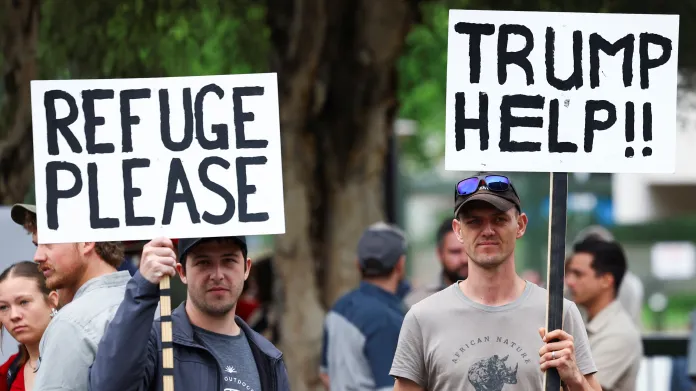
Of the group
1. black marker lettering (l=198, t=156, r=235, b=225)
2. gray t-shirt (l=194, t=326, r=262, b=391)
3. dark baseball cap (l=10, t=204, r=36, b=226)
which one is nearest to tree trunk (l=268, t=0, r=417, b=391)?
dark baseball cap (l=10, t=204, r=36, b=226)

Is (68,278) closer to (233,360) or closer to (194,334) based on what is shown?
(194,334)

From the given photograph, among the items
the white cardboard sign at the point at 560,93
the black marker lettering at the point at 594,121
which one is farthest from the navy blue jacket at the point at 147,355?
the black marker lettering at the point at 594,121

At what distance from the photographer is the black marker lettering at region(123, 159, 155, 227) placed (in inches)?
201

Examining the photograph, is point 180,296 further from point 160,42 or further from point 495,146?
point 495,146

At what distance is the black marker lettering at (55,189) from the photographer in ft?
16.7

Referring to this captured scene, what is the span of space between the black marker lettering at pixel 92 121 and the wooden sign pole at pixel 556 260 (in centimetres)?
166

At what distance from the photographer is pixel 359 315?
7.77 metres

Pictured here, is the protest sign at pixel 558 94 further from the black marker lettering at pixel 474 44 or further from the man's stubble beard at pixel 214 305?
the man's stubble beard at pixel 214 305

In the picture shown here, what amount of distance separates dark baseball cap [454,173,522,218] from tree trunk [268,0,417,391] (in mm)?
6574

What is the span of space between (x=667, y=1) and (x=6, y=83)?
5302 millimetres

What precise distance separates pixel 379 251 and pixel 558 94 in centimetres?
291

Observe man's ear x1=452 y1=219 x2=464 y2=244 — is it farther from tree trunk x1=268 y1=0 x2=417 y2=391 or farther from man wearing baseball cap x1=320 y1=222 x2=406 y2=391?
tree trunk x1=268 y1=0 x2=417 y2=391

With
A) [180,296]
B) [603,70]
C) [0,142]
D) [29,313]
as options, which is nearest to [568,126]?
[603,70]

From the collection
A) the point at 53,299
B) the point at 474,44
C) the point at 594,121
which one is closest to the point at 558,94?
the point at 594,121
